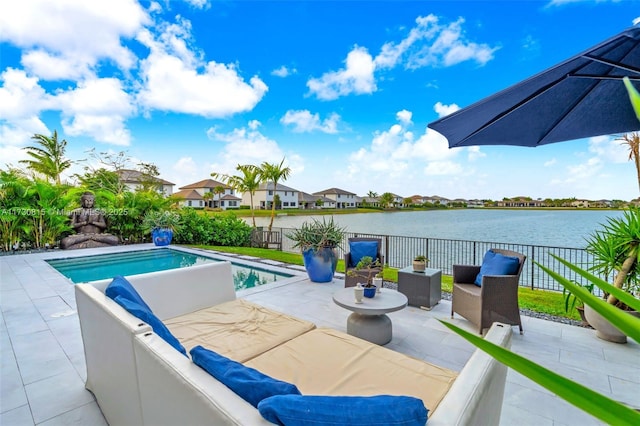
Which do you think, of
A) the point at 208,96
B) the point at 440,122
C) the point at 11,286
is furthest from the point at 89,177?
the point at 440,122

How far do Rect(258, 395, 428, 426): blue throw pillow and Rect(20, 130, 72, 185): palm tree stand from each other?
24873 millimetres

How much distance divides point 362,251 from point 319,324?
6.20ft

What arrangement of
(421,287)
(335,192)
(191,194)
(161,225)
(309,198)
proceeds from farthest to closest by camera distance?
1. (335,192)
2. (309,198)
3. (191,194)
4. (161,225)
5. (421,287)

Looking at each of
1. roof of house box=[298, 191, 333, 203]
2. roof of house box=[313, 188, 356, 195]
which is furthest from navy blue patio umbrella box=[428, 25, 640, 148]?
roof of house box=[313, 188, 356, 195]

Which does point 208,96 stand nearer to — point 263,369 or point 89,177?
point 263,369

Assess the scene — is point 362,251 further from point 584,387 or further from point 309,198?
point 309,198

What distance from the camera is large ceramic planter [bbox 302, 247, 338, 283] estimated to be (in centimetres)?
582

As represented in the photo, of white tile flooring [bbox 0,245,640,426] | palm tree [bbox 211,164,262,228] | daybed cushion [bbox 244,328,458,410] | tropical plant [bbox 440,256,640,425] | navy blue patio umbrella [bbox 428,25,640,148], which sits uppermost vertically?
palm tree [bbox 211,164,262,228]

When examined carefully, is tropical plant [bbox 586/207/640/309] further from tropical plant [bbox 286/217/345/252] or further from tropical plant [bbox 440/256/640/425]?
tropical plant [bbox 440/256/640/425]

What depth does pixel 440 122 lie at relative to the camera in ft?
10.2

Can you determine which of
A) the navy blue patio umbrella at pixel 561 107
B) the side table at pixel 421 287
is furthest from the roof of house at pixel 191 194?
the navy blue patio umbrella at pixel 561 107

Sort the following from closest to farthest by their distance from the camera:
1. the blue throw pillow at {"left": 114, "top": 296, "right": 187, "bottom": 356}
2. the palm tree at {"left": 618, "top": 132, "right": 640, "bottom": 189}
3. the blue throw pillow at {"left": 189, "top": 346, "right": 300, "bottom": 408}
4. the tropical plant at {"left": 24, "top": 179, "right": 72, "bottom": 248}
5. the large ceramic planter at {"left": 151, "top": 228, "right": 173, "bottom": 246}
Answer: the blue throw pillow at {"left": 189, "top": 346, "right": 300, "bottom": 408} < the blue throw pillow at {"left": 114, "top": 296, "right": 187, "bottom": 356} < the palm tree at {"left": 618, "top": 132, "right": 640, "bottom": 189} < the tropical plant at {"left": 24, "top": 179, "right": 72, "bottom": 248} < the large ceramic planter at {"left": 151, "top": 228, "right": 173, "bottom": 246}

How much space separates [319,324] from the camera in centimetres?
399

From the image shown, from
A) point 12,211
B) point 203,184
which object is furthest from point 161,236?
point 203,184
